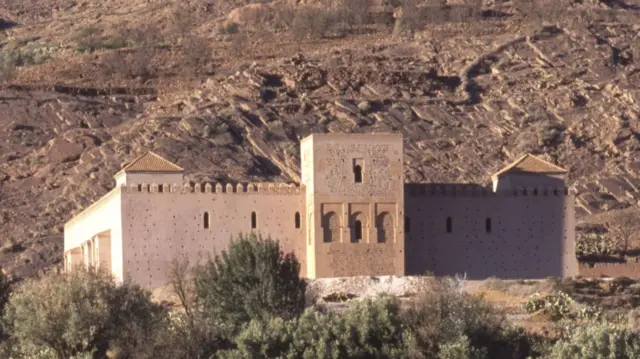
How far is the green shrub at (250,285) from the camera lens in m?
56.7

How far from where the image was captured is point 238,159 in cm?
8431

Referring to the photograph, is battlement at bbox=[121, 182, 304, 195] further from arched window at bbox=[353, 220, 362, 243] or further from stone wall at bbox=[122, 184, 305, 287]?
arched window at bbox=[353, 220, 362, 243]

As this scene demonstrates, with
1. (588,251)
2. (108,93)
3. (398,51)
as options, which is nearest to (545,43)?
(398,51)

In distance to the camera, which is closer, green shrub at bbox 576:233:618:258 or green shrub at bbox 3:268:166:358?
green shrub at bbox 3:268:166:358

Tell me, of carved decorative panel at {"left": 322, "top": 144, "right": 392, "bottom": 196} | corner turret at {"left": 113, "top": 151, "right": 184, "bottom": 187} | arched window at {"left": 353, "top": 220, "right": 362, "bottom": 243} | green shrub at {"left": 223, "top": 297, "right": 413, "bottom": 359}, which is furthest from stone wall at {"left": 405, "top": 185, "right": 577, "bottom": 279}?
green shrub at {"left": 223, "top": 297, "right": 413, "bottom": 359}

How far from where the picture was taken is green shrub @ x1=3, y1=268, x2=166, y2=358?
53.7 meters

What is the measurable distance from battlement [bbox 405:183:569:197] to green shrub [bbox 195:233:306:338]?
22.8 ft

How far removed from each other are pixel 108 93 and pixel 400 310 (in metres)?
45.7

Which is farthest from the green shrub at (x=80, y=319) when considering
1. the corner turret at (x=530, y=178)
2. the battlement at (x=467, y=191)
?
the corner turret at (x=530, y=178)

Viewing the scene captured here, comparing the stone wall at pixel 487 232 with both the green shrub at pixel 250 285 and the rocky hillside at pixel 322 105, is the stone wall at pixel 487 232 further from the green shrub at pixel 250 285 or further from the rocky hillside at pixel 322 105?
the rocky hillside at pixel 322 105

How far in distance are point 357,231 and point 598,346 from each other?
14.1 meters

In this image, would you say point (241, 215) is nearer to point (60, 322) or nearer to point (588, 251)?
point (60, 322)

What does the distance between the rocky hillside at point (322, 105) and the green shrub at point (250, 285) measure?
19367mm

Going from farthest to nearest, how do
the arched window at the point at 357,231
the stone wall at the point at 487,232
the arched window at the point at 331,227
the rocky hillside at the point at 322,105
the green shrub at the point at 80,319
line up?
the rocky hillside at the point at 322,105
the stone wall at the point at 487,232
the arched window at the point at 357,231
the arched window at the point at 331,227
the green shrub at the point at 80,319
